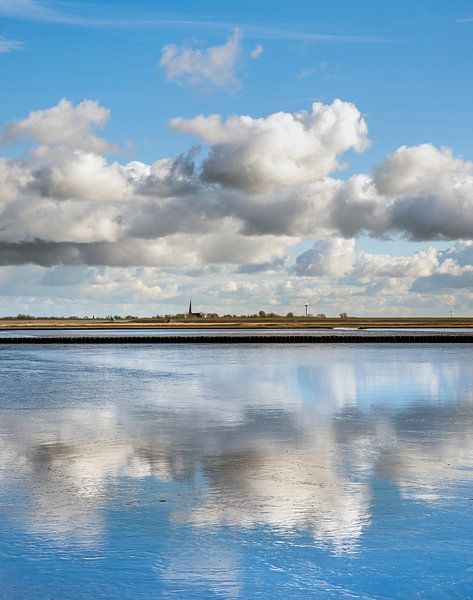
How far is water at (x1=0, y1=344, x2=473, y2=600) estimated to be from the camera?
8.77m

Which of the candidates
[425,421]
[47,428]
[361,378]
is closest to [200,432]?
[47,428]

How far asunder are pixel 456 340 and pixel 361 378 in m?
66.7

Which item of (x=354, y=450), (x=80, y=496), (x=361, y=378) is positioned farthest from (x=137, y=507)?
(x=361, y=378)

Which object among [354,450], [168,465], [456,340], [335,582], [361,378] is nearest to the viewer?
[335,582]

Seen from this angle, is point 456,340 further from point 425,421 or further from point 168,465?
point 168,465

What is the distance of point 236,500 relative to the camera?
12.1 m

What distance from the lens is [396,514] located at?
36.9ft

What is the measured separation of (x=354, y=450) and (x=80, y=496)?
6485 mm

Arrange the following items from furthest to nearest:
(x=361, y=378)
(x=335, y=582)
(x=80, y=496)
A: (x=361, y=378), (x=80, y=496), (x=335, y=582)

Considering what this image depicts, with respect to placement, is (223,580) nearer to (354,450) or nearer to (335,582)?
(335,582)

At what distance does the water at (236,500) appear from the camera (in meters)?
8.77

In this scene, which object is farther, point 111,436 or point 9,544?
point 111,436

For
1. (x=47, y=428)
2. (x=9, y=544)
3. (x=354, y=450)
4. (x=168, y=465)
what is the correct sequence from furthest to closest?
1. (x=47, y=428)
2. (x=354, y=450)
3. (x=168, y=465)
4. (x=9, y=544)

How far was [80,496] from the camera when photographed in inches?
486
